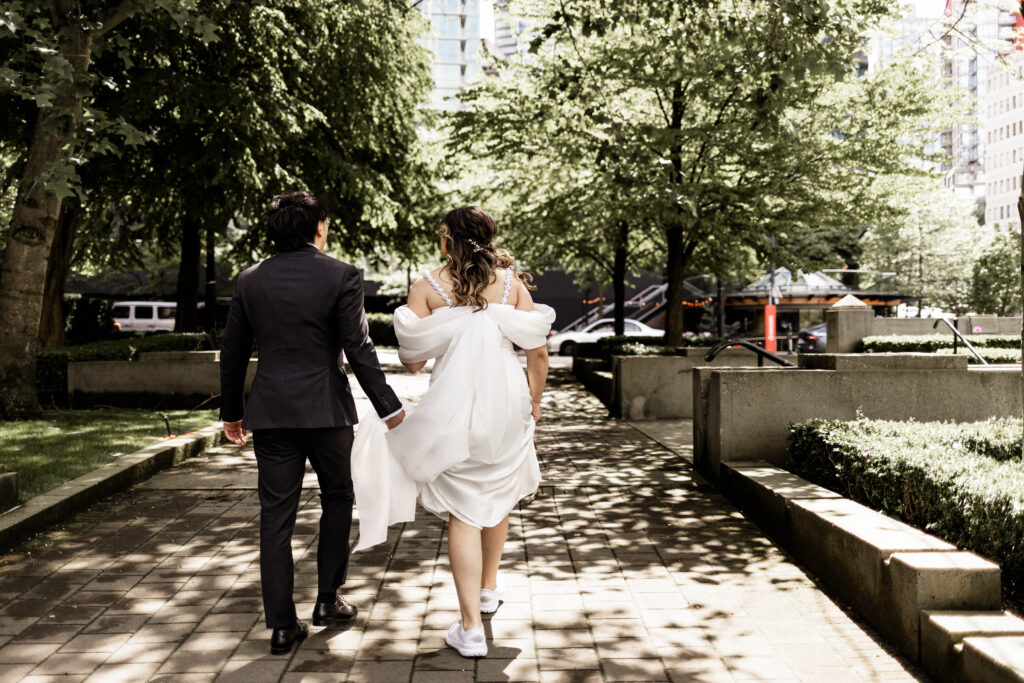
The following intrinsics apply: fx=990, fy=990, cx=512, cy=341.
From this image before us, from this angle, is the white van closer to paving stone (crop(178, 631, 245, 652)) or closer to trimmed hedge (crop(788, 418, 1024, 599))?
trimmed hedge (crop(788, 418, 1024, 599))

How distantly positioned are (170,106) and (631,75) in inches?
316

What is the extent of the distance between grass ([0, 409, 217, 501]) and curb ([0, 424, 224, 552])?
0.54 ft

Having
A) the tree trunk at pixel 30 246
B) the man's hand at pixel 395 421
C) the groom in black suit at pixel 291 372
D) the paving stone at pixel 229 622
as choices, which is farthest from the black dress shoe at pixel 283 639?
the tree trunk at pixel 30 246

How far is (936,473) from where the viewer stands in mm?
5242

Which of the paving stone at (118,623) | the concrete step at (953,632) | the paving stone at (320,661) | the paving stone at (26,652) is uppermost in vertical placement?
the concrete step at (953,632)

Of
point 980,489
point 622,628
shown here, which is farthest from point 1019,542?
point 622,628

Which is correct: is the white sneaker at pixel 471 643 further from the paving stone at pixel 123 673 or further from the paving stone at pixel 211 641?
the paving stone at pixel 123 673

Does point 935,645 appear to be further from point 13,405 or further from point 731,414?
point 13,405

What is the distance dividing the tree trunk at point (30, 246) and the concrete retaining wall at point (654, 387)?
25.4 feet

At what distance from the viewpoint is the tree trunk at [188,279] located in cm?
2156

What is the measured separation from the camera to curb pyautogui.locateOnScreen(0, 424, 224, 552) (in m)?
6.12

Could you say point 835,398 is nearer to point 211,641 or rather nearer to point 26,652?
point 211,641

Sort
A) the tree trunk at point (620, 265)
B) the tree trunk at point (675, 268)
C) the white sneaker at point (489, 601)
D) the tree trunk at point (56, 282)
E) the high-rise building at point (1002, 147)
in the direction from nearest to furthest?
1. the white sneaker at point (489, 601)
2. the tree trunk at point (56, 282)
3. the tree trunk at point (675, 268)
4. the tree trunk at point (620, 265)
5. the high-rise building at point (1002, 147)

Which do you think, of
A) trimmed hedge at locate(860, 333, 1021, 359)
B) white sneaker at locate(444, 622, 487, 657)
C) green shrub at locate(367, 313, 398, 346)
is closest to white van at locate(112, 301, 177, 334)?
green shrub at locate(367, 313, 398, 346)
